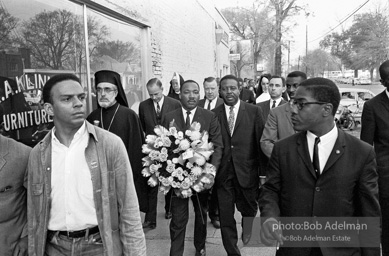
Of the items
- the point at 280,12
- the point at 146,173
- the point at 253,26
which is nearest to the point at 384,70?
the point at 146,173

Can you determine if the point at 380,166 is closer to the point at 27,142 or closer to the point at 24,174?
→ the point at 24,174

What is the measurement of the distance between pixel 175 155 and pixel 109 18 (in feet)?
14.0

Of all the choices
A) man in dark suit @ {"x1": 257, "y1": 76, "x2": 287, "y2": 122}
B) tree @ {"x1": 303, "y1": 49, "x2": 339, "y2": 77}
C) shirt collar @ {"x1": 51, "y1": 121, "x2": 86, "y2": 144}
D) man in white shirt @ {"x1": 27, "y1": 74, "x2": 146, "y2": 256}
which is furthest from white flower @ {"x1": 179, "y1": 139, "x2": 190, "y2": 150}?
tree @ {"x1": 303, "y1": 49, "x2": 339, "y2": 77}

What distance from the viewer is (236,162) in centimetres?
450

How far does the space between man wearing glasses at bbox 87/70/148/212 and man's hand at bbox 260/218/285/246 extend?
2.73 metres

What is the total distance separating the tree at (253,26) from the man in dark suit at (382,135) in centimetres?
3593

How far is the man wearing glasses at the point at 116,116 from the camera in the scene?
4.77 metres

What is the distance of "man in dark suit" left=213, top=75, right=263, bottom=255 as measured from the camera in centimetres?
437

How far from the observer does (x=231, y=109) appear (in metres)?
4.73

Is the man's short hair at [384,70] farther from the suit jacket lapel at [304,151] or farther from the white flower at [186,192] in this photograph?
the white flower at [186,192]

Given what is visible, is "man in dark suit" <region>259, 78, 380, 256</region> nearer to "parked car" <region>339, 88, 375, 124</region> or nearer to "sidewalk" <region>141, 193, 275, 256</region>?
"sidewalk" <region>141, 193, 275, 256</region>

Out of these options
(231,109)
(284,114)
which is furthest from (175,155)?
(284,114)

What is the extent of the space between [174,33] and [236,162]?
841 cm

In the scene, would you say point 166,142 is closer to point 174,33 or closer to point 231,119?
point 231,119
